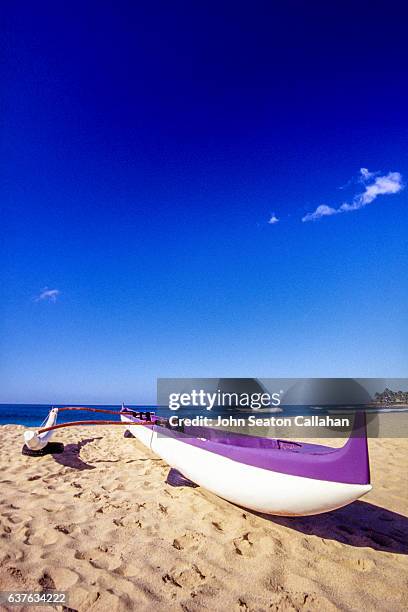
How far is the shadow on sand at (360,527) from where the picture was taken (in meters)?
2.96

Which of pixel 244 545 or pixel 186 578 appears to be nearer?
pixel 186 578

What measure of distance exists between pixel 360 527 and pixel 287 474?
56.3 inches

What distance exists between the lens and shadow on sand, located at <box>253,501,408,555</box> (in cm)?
296

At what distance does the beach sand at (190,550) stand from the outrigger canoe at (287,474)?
376mm

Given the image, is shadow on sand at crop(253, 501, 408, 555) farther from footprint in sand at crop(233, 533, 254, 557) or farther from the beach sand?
footprint in sand at crop(233, 533, 254, 557)

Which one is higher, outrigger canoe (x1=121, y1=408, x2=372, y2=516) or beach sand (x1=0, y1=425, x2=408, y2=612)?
outrigger canoe (x1=121, y1=408, x2=372, y2=516)

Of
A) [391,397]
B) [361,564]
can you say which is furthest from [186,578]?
[391,397]

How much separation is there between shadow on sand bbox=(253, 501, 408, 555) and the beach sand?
1cm

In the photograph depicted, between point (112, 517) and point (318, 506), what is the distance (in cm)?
218

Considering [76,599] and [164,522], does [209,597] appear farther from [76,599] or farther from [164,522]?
[164,522]

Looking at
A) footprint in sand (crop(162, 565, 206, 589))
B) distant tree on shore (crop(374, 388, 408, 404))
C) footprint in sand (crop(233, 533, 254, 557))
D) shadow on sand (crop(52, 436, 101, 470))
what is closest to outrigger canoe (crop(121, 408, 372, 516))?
footprint in sand (crop(233, 533, 254, 557))

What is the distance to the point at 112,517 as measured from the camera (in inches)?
134

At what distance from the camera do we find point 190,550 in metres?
2.76

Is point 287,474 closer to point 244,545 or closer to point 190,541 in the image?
point 244,545
